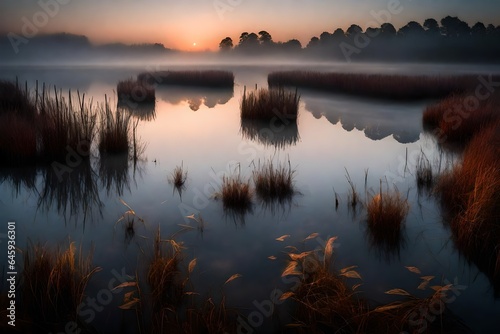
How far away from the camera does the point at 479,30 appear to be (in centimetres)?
8700

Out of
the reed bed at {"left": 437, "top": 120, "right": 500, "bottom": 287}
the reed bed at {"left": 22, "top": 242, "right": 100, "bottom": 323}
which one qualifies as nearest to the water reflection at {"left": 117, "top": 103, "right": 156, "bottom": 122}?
the reed bed at {"left": 437, "top": 120, "right": 500, "bottom": 287}

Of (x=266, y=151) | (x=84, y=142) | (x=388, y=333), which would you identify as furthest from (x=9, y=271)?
(x=266, y=151)

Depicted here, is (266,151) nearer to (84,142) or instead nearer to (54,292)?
(84,142)

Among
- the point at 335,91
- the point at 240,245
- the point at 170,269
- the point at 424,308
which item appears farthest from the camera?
the point at 335,91

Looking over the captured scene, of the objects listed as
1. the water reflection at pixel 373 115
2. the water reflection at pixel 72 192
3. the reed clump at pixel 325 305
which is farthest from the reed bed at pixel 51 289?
the water reflection at pixel 373 115

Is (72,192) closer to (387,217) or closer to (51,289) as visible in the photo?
(51,289)

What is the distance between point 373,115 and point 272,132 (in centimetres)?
462

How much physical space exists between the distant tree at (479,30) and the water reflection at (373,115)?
88789 millimetres

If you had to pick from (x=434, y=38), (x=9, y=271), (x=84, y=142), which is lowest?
(x=9, y=271)

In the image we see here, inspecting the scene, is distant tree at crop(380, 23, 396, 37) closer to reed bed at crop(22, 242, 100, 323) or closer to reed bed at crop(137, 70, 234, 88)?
reed bed at crop(137, 70, 234, 88)

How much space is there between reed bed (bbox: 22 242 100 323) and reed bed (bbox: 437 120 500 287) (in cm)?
302

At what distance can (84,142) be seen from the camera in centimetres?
599

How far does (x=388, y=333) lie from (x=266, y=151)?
17.7 ft

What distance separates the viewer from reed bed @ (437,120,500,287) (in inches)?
125
